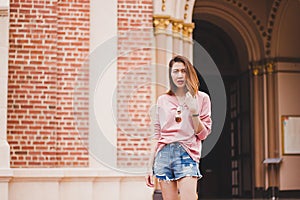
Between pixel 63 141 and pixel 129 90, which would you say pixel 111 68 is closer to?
pixel 129 90

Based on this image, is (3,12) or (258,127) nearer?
(3,12)

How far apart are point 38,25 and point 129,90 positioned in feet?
A: 5.62

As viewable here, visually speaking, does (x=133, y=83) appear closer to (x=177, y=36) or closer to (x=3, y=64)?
(x=177, y=36)

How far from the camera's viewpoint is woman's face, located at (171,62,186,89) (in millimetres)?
4699

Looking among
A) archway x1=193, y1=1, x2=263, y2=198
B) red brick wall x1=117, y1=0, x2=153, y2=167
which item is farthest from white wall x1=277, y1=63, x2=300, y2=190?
red brick wall x1=117, y1=0, x2=153, y2=167

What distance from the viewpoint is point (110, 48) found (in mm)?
10328

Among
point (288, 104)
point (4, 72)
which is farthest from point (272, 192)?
point (4, 72)

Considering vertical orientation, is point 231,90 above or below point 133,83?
above

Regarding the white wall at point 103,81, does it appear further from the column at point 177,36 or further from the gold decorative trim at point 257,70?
the gold decorative trim at point 257,70

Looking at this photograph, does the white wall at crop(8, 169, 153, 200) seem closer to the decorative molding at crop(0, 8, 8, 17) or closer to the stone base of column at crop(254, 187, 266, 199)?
the decorative molding at crop(0, 8, 8, 17)

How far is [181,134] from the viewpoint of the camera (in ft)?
15.2

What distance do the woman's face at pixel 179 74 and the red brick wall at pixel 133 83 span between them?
18.4 feet

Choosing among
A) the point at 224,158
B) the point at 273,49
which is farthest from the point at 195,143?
the point at 224,158

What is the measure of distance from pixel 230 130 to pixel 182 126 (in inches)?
488
